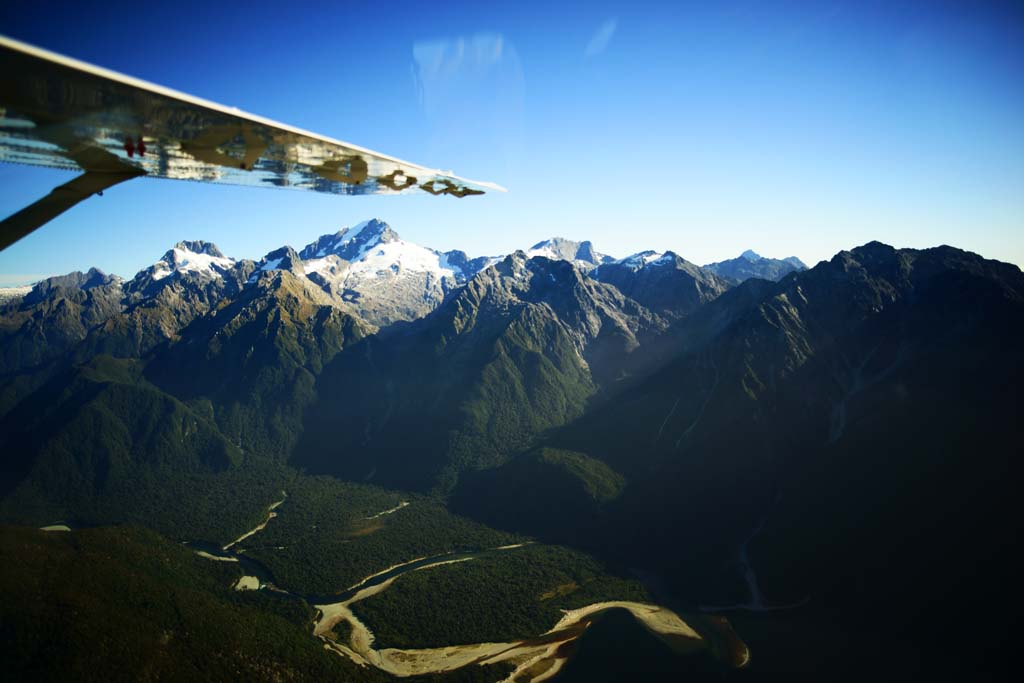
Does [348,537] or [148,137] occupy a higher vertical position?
[148,137]

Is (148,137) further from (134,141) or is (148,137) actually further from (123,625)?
(123,625)

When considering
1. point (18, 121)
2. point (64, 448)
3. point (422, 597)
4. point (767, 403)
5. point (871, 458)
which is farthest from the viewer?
point (64, 448)

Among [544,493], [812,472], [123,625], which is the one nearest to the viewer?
[123,625]

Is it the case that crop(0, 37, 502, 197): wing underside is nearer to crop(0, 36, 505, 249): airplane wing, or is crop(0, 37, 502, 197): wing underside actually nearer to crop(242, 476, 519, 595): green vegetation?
crop(0, 36, 505, 249): airplane wing

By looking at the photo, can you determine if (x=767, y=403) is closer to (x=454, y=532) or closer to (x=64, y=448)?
(x=454, y=532)

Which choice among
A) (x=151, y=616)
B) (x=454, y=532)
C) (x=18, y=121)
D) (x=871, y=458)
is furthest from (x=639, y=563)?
(x=18, y=121)

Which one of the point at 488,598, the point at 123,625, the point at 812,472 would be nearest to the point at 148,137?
the point at 123,625

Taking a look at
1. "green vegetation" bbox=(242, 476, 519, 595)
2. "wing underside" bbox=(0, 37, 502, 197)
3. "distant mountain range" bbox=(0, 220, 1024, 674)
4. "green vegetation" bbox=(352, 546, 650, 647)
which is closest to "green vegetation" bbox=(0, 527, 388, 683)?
"green vegetation" bbox=(352, 546, 650, 647)
